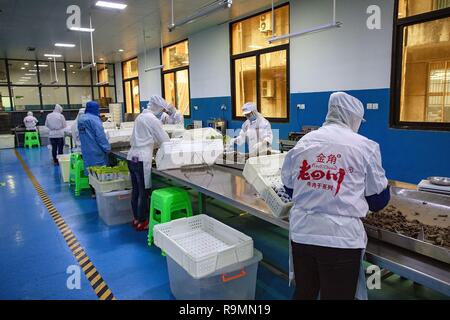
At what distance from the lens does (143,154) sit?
11.4 ft

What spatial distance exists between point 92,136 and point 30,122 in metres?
8.07

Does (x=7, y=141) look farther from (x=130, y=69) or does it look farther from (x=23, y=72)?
(x=130, y=69)

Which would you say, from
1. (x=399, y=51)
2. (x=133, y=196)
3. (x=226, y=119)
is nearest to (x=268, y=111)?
(x=226, y=119)

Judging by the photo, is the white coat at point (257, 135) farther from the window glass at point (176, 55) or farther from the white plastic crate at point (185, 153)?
the window glass at point (176, 55)

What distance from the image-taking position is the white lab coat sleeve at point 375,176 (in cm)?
142

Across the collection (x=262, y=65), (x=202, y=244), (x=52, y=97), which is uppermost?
(x=262, y=65)

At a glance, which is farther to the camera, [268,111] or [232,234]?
[268,111]

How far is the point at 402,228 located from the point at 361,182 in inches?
18.9

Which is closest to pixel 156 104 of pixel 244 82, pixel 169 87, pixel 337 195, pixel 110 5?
pixel 337 195

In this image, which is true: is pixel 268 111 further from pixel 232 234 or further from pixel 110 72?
pixel 110 72

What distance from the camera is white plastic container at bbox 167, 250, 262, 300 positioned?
79.2 inches

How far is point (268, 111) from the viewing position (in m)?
6.85

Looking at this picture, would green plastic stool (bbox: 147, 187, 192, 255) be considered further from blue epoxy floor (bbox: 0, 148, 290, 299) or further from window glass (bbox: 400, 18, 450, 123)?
window glass (bbox: 400, 18, 450, 123)

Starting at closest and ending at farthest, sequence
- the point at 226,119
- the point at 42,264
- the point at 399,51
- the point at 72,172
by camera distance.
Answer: the point at 42,264 < the point at 399,51 < the point at 72,172 < the point at 226,119
